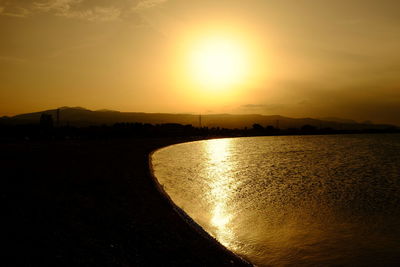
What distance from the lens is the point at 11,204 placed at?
13.7 meters

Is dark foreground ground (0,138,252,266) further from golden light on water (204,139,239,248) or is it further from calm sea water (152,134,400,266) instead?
calm sea water (152,134,400,266)

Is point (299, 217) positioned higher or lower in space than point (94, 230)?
lower

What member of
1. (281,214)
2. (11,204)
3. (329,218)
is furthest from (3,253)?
(329,218)

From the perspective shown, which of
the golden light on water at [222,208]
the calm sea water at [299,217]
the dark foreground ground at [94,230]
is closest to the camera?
the dark foreground ground at [94,230]

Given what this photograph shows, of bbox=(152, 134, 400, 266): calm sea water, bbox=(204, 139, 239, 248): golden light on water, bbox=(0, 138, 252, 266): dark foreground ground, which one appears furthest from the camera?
bbox=(204, 139, 239, 248): golden light on water

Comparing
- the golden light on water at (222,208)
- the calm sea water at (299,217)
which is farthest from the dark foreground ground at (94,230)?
the calm sea water at (299,217)

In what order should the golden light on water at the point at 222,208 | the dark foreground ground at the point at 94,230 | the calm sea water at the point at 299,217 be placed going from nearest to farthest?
the dark foreground ground at the point at 94,230 → the calm sea water at the point at 299,217 → the golden light on water at the point at 222,208

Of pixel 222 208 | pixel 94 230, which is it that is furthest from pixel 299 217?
pixel 94 230

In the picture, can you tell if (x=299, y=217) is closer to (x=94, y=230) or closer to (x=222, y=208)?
(x=222, y=208)

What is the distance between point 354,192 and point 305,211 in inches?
377

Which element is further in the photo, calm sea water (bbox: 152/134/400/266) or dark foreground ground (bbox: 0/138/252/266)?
calm sea water (bbox: 152/134/400/266)

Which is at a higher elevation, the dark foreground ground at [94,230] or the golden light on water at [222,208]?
the dark foreground ground at [94,230]

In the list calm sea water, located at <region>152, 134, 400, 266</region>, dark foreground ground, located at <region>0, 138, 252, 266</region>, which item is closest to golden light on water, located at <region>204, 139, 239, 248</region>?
calm sea water, located at <region>152, 134, 400, 266</region>

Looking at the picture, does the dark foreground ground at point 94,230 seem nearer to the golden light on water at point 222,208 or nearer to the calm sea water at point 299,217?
the golden light on water at point 222,208
